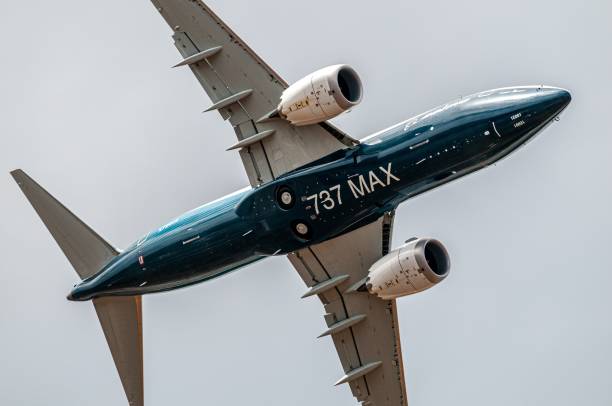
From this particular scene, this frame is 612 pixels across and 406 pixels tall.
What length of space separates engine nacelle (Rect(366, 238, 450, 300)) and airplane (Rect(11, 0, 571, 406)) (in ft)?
0.19

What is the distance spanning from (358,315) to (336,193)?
24.8ft

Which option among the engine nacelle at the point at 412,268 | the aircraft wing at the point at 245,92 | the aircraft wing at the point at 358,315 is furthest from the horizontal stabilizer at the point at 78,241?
the engine nacelle at the point at 412,268

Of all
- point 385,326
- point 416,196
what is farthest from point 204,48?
point 385,326

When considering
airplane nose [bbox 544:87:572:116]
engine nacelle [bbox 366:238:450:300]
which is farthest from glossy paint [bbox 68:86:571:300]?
engine nacelle [bbox 366:238:450:300]

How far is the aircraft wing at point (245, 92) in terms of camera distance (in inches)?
1997

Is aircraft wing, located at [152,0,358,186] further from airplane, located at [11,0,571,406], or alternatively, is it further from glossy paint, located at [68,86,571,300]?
glossy paint, located at [68,86,571,300]

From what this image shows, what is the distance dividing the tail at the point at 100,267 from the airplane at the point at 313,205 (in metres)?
0.05

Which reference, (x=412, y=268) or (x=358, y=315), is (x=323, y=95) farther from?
(x=358, y=315)

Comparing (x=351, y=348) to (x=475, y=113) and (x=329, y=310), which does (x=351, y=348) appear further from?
(x=475, y=113)

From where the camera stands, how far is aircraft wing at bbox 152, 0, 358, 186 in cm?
5072

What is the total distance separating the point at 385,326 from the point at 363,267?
9.80 feet

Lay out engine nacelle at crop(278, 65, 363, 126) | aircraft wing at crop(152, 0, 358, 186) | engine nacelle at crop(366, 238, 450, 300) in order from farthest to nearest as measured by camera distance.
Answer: aircraft wing at crop(152, 0, 358, 186)
engine nacelle at crop(366, 238, 450, 300)
engine nacelle at crop(278, 65, 363, 126)

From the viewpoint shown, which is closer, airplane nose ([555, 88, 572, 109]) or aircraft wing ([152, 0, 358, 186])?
airplane nose ([555, 88, 572, 109])

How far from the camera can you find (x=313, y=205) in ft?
166
